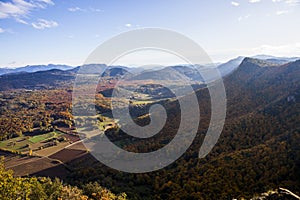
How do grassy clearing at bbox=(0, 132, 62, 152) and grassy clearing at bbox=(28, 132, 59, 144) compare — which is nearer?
grassy clearing at bbox=(0, 132, 62, 152)

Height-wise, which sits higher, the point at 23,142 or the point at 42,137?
the point at 42,137

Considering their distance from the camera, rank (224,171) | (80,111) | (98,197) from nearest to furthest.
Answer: (98,197) < (224,171) < (80,111)

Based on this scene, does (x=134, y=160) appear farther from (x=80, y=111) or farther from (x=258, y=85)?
(x=80, y=111)

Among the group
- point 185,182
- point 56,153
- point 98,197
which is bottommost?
point 56,153

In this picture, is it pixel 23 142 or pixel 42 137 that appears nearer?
pixel 23 142

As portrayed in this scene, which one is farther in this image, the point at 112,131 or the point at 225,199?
the point at 112,131

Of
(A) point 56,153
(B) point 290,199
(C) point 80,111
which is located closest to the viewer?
(B) point 290,199

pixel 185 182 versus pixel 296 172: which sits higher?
pixel 296 172

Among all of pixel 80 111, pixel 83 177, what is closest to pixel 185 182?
pixel 83 177

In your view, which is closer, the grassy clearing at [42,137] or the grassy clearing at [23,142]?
the grassy clearing at [23,142]
